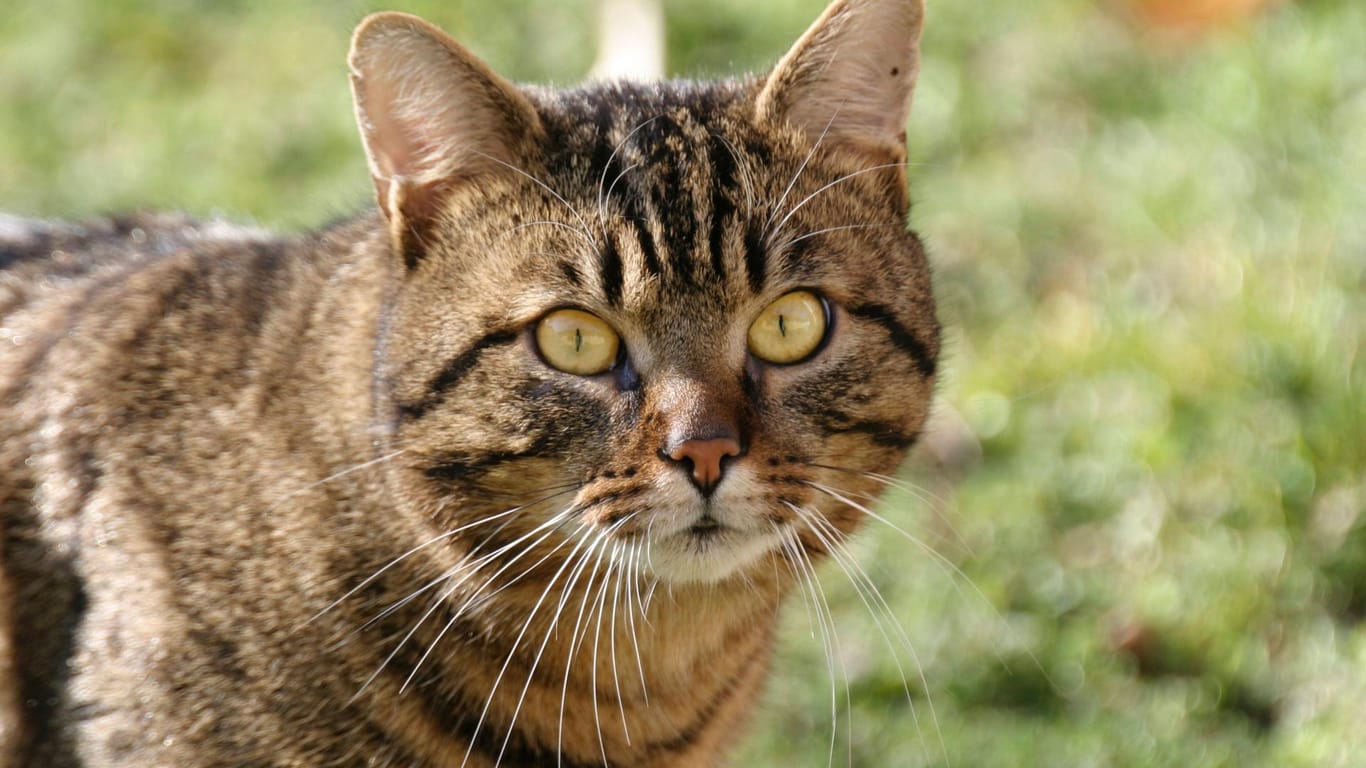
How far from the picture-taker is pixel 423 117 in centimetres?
276

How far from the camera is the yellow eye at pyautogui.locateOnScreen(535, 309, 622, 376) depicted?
2.63 meters

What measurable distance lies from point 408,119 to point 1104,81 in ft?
11.8

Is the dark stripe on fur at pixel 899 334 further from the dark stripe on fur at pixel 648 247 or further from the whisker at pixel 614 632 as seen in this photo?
the whisker at pixel 614 632

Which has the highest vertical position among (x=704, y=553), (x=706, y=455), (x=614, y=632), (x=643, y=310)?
(x=643, y=310)

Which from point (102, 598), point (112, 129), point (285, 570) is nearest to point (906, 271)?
point (285, 570)

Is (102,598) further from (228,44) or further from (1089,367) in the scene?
(228,44)

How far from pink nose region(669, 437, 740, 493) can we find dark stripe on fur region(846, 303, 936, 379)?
1.37ft

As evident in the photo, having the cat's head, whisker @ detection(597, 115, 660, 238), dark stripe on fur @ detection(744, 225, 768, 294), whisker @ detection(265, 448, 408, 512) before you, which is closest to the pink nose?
the cat's head

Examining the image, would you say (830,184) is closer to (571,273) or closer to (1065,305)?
(571,273)

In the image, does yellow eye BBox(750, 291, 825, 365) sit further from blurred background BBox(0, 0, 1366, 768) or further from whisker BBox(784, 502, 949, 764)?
blurred background BBox(0, 0, 1366, 768)

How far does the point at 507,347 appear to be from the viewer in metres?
2.67

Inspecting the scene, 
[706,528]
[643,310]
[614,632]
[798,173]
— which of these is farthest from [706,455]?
[798,173]

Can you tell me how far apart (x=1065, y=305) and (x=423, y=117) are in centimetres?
266

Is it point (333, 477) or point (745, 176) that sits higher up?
point (745, 176)
